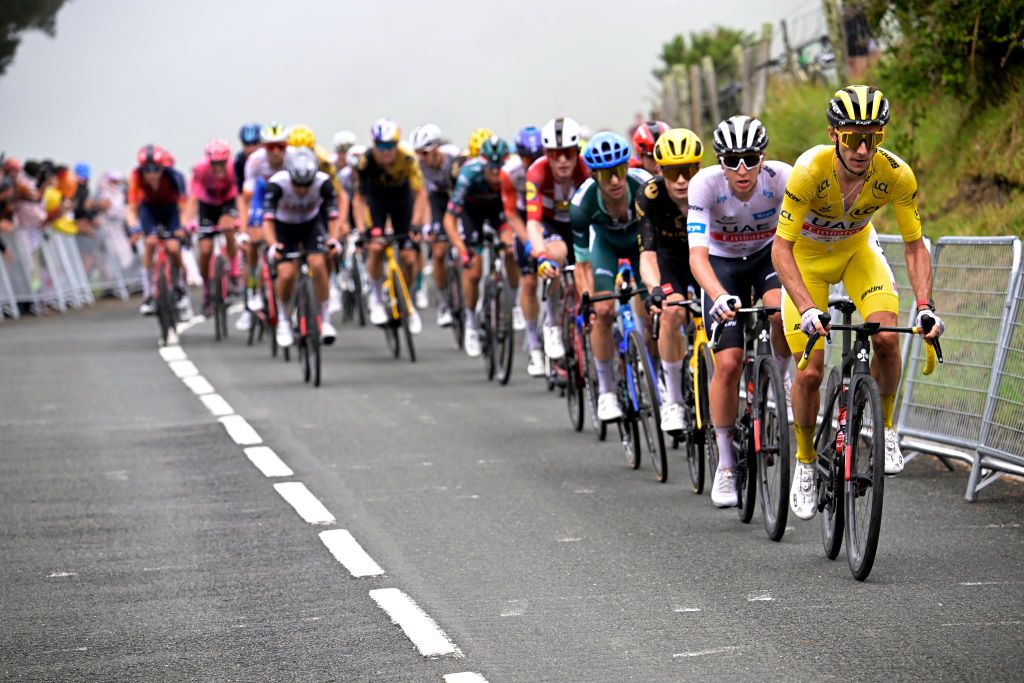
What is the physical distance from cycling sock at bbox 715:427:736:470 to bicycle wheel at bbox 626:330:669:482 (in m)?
0.91

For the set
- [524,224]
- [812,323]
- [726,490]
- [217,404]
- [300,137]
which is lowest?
[217,404]

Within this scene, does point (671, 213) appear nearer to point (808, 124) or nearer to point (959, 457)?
point (959, 457)

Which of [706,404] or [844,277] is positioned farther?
[706,404]

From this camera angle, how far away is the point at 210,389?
15195 mm

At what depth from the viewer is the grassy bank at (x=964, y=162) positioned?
14680 mm

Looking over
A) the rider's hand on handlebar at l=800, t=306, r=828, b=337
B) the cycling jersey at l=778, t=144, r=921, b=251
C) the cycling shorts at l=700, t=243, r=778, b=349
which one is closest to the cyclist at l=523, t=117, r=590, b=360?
the cycling shorts at l=700, t=243, r=778, b=349

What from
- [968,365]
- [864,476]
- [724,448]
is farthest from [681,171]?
[864,476]

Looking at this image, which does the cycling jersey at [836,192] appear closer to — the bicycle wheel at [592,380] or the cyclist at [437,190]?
the bicycle wheel at [592,380]

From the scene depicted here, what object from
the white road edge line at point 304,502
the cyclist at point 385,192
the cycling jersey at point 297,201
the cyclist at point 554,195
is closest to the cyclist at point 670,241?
the cyclist at point 554,195

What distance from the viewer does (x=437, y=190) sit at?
63.6 feet

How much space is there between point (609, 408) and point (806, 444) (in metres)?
2.79

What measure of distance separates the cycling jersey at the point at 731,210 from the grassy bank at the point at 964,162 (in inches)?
200

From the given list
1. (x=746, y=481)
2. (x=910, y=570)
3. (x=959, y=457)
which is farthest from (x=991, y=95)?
(x=910, y=570)

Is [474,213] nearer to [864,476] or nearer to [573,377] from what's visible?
[573,377]
